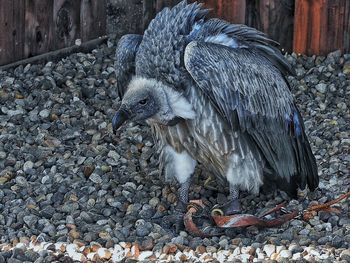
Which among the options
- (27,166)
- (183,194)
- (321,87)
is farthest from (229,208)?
(321,87)

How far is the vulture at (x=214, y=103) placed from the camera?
5.37 meters

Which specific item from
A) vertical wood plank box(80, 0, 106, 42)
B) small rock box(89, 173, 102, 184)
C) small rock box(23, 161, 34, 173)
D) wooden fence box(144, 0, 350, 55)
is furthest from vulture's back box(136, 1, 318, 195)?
vertical wood plank box(80, 0, 106, 42)

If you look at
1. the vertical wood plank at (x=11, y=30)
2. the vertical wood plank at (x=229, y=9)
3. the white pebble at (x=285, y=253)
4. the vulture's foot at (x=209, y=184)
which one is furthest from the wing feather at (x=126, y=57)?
the vertical wood plank at (x=229, y=9)

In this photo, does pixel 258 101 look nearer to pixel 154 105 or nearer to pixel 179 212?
pixel 154 105

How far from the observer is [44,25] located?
765cm

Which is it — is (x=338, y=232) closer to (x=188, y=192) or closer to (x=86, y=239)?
(x=188, y=192)

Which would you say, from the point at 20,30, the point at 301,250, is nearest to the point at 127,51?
the point at 301,250

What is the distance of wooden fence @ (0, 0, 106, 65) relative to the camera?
291 inches

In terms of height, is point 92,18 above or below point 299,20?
below

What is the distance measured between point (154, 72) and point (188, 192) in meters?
0.81

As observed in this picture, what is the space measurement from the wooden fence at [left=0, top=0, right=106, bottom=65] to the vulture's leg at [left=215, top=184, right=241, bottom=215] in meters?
2.46

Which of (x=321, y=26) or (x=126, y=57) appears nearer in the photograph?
(x=126, y=57)

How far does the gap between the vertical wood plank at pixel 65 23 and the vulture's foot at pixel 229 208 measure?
2582mm

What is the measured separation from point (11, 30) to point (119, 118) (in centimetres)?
231
